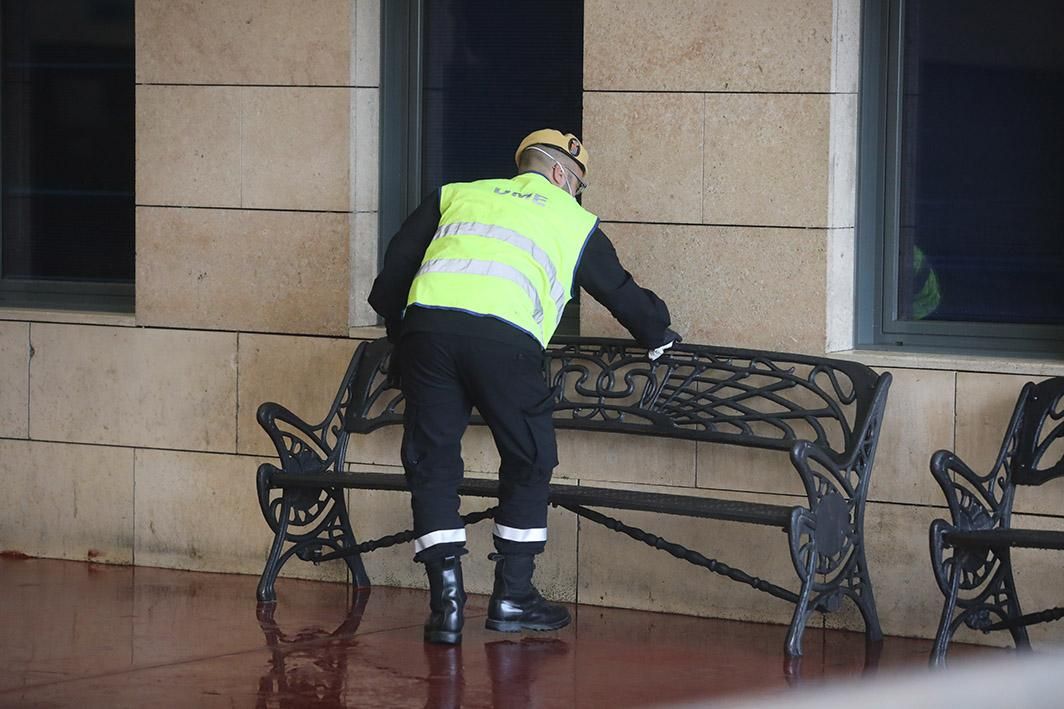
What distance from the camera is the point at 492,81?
6441 mm

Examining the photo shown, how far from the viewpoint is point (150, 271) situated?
265 inches

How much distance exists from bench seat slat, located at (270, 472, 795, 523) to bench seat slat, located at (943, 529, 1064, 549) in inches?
20.8

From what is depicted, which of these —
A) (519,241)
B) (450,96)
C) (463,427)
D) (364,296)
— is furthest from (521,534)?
(450,96)

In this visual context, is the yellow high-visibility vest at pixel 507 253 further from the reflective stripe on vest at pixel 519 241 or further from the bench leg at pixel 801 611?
the bench leg at pixel 801 611

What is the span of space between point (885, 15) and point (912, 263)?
0.95m

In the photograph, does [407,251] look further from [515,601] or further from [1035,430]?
[1035,430]

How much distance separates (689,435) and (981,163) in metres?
1.51

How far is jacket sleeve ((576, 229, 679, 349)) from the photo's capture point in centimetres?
511

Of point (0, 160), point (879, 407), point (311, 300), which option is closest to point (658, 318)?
point (879, 407)

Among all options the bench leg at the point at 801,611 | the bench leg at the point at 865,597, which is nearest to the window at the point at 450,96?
the bench leg at the point at 865,597

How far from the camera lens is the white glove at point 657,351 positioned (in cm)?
543

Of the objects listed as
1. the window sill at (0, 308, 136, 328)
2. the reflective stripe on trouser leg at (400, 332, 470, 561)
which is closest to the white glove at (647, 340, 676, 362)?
the reflective stripe on trouser leg at (400, 332, 470, 561)

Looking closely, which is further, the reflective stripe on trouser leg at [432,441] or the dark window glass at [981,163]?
the dark window glass at [981,163]

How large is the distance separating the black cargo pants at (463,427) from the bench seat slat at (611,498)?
254 millimetres
